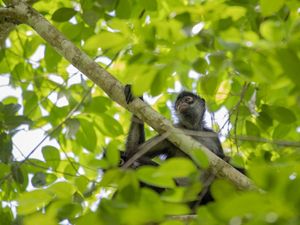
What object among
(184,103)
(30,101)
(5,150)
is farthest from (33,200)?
(184,103)

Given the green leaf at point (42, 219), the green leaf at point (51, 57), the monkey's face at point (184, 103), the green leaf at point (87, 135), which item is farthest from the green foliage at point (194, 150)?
the monkey's face at point (184, 103)

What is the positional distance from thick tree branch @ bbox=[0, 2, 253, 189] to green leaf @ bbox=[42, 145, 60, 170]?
36.7 inches

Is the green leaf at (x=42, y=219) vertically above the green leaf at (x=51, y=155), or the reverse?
the green leaf at (x=51, y=155)

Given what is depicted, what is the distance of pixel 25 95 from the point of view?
6254mm

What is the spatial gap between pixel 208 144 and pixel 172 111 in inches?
24.4

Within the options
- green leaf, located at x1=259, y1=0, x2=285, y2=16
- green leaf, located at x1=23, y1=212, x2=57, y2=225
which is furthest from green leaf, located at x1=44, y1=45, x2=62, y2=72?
green leaf, located at x1=23, y1=212, x2=57, y2=225

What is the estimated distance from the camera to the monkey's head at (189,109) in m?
6.63

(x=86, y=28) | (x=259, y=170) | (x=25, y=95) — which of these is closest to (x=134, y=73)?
(x=259, y=170)

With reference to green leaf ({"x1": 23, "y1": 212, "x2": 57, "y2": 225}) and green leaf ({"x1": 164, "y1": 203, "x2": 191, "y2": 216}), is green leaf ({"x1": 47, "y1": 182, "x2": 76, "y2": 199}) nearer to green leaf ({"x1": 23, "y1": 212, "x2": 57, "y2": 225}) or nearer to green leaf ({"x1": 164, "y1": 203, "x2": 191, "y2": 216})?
green leaf ({"x1": 23, "y1": 212, "x2": 57, "y2": 225})

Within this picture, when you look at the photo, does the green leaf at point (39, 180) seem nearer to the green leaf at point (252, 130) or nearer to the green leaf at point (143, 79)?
the green leaf at point (252, 130)

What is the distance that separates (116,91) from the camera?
443 cm

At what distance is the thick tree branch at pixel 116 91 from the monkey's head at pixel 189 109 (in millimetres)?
2181

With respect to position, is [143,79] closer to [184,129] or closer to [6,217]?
[6,217]

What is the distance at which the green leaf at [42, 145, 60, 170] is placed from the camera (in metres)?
5.21
